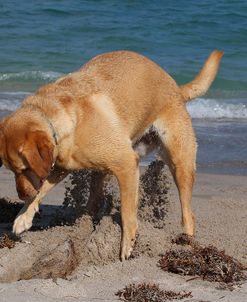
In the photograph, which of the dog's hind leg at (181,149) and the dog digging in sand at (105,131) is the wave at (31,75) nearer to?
the dog digging in sand at (105,131)

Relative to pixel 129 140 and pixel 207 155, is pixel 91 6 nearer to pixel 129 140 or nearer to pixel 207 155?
pixel 207 155

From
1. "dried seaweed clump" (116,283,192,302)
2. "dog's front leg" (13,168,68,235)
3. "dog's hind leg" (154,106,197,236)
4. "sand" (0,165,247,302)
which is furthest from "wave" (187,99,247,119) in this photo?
"dried seaweed clump" (116,283,192,302)

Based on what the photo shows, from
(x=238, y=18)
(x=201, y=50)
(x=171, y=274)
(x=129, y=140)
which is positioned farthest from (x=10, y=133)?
(x=238, y=18)

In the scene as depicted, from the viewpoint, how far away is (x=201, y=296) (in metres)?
4.98

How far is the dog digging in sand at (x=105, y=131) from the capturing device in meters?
5.12

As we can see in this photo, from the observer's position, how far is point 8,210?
700 centimetres

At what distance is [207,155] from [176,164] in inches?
143

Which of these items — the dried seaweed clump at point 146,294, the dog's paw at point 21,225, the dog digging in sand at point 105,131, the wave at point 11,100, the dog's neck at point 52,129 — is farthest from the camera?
the wave at point 11,100

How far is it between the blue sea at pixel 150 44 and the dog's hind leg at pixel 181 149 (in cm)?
320

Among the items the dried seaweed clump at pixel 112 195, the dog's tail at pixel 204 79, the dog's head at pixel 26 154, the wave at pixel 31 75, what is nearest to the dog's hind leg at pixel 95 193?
the dried seaweed clump at pixel 112 195

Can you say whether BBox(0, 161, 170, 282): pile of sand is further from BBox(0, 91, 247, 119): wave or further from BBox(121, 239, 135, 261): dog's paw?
BBox(0, 91, 247, 119): wave

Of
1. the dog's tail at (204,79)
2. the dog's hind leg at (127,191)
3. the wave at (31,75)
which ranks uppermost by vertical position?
the dog's tail at (204,79)

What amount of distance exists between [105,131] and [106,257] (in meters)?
0.93

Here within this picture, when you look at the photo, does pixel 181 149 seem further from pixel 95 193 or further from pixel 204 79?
pixel 204 79
